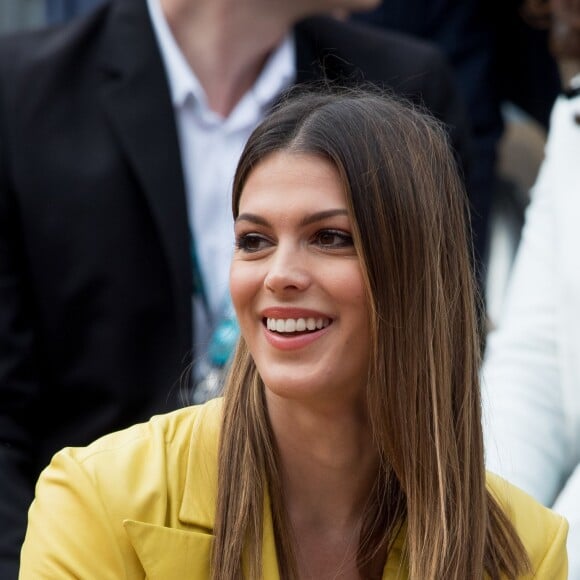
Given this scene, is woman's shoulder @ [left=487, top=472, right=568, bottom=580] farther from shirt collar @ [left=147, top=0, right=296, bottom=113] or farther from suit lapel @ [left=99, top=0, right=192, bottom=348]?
shirt collar @ [left=147, top=0, right=296, bottom=113]

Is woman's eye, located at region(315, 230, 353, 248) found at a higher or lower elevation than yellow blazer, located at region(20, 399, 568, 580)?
higher

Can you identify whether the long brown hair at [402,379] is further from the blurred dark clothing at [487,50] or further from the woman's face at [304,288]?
the blurred dark clothing at [487,50]

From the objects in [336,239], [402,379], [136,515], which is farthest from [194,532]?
[336,239]

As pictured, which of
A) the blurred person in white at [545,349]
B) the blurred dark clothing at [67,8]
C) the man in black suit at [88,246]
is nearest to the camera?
the blurred person in white at [545,349]

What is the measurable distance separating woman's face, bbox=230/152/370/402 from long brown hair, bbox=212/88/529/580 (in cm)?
3

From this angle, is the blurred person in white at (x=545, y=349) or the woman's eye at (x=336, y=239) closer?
the woman's eye at (x=336, y=239)

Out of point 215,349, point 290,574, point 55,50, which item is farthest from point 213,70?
point 290,574

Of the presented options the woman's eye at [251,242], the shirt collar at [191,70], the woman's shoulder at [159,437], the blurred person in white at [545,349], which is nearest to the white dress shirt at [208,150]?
the shirt collar at [191,70]

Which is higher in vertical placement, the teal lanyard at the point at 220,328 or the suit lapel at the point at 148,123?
the suit lapel at the point at 148,123

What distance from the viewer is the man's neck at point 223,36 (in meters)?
4.02

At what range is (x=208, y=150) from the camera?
13.0ft

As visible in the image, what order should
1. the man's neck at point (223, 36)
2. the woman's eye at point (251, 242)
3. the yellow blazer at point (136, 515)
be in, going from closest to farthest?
the yellow blazer at point (136, 515) < the woman's eye at point (251, 242) < the man's neck at point (223, 36)

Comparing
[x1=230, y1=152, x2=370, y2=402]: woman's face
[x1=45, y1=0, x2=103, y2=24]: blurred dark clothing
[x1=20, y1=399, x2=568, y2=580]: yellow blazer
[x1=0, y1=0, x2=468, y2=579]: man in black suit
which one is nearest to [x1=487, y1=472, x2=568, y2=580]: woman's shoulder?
[x1=20, y1=399, x2=568, y2=580]: yellow blazer

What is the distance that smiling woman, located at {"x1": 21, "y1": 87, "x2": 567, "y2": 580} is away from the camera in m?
2.65
